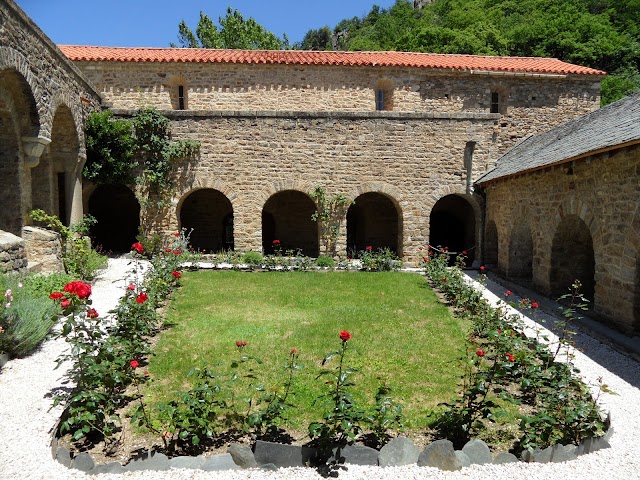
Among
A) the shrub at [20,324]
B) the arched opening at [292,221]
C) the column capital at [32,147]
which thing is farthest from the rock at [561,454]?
the arched opening at [292,221]

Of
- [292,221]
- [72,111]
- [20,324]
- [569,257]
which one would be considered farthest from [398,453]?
[292,221]

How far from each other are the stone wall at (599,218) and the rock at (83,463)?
7657 millimetres

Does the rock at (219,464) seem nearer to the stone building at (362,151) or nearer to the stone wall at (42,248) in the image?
the stone building at (362,151)

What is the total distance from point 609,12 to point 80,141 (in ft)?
126

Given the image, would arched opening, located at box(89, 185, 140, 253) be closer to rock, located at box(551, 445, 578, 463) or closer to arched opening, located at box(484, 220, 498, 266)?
arched opening, located at box(484, 220, 498, 266)

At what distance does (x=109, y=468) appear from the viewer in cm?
387

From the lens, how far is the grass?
17.9 ft

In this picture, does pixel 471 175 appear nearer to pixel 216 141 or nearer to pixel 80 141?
pixel 216 141

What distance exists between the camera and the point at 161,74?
15.9 m

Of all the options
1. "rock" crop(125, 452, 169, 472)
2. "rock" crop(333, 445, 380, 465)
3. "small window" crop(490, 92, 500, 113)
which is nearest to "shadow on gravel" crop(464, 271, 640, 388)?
"rock" crop(333, 445, 380, 465)

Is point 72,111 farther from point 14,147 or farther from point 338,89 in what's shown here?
point 338,89

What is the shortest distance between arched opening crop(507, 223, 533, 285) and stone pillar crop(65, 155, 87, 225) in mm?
11235

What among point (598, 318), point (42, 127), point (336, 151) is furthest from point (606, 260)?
point (42, 127)

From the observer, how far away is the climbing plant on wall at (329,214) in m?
13.5
